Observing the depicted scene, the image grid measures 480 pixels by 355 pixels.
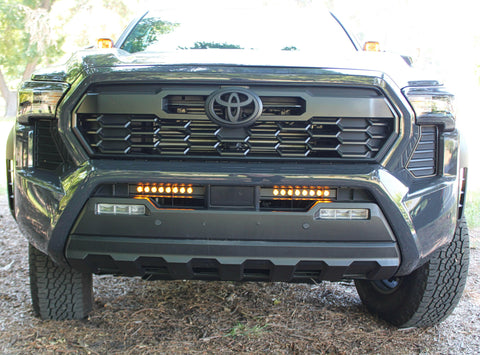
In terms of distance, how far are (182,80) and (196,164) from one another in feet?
1.29

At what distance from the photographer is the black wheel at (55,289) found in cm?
289

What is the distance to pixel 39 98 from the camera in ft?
8.00

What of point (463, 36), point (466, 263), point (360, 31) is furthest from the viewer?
point (360, 31)

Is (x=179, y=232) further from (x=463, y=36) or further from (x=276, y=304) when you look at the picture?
(x=463, y=36)

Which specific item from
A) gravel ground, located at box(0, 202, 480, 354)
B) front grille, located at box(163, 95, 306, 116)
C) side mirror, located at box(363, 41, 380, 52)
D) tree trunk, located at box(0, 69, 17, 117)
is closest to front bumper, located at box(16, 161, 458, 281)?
front grille, located at box(163, 95, 306, 116)

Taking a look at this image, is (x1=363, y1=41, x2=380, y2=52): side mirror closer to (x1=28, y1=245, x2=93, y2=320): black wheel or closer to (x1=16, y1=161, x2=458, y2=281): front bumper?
(x1=16, y1=161, x2=458, y2=281): front bumper

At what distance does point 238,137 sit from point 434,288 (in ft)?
4.74

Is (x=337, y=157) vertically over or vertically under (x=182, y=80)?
under

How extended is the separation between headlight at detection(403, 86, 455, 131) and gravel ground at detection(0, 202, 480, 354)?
1.28 metres

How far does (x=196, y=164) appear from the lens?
7.67ft

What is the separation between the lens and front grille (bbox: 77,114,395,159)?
2.35 m

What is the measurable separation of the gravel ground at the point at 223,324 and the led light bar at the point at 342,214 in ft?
2.76

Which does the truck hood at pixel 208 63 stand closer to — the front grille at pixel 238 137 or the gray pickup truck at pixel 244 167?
the gray pickup truck at pixel 244 167

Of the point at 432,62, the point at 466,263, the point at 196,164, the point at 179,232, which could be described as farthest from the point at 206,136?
the point at 432,62
